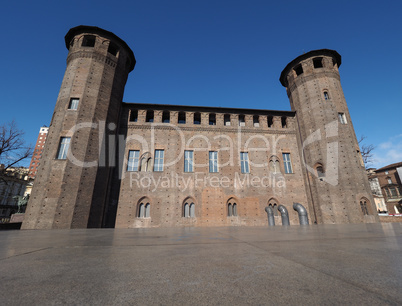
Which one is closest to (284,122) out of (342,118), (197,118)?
(342,118)

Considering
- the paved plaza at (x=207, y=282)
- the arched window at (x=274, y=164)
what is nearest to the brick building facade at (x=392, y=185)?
the arched window at (x=274, y=164)

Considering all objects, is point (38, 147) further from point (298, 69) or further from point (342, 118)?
point (342, 118)

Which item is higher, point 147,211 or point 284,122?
point 284,122

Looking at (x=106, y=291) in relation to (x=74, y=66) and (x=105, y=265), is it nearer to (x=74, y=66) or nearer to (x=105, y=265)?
(x=105, y=265)

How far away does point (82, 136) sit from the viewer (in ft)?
43.2

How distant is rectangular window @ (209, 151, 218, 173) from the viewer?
1600 cm

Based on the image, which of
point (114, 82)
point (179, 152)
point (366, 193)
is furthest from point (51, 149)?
point (366, 193)

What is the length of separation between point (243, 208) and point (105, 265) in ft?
47.0

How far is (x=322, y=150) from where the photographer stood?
51.5ft

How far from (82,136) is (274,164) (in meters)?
15.7

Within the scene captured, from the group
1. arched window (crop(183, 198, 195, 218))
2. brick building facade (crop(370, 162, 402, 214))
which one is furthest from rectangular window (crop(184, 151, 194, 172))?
brick building facade (crop(370, 162, 402, 214))

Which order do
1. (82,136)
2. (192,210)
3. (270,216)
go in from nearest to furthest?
(82,136) → (270,216) → (192,210)

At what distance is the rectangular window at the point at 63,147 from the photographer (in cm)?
1263

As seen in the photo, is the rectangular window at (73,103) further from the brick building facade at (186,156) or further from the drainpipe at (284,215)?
the drainpipe at (284,215)
